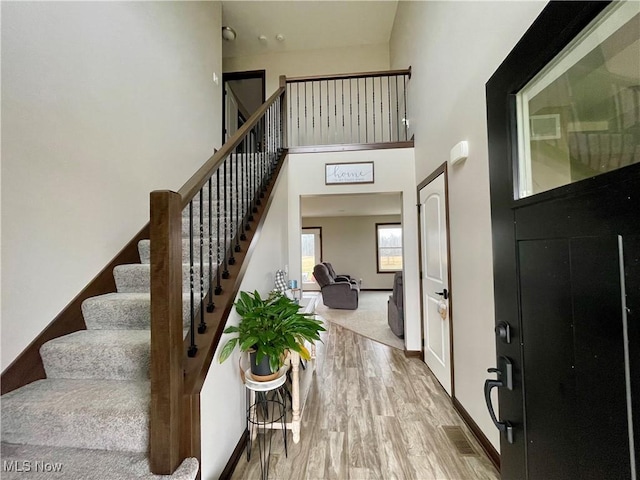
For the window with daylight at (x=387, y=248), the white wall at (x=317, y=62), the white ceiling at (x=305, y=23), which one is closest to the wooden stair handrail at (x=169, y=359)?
the white ceiling at (x=305, y=23)

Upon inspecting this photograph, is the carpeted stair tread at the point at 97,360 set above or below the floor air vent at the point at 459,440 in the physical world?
above

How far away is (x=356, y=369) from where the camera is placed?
3062 mm

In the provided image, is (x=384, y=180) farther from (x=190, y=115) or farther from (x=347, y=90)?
(x=347, y=90)

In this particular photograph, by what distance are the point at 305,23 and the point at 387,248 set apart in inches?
257

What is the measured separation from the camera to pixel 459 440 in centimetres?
186

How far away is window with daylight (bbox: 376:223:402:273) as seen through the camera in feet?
30.1

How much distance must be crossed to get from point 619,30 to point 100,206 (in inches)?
106

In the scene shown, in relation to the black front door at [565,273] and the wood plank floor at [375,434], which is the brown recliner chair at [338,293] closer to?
the wood plank floor at [375,434]

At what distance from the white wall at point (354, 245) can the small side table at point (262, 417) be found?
7.33m

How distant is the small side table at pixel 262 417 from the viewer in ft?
5.14

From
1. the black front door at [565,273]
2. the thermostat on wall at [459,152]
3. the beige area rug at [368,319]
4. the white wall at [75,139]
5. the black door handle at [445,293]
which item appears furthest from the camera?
the beige area rug at [368,319]

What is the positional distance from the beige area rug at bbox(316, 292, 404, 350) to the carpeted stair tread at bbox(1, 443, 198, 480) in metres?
3.16

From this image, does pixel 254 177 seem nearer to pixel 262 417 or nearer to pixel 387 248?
pixel 262 417

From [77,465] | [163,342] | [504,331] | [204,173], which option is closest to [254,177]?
[204,173]
